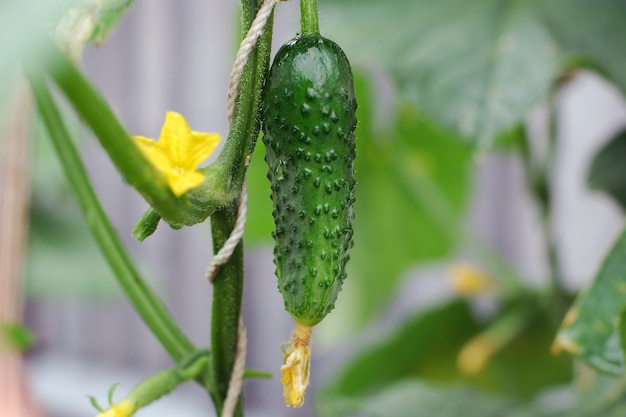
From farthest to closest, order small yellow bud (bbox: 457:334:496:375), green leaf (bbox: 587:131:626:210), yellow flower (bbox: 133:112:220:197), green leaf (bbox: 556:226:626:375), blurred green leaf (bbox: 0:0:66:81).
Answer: small yellow bud (bbox: 457:334:496:375) → green leaf (bbox: 587:131:626:210) → green leaf (bbox: 556:226:626:375) → yellow flower (bbox: 133:112:220:197) → blurred green leaf (bbox: 0:0:66:81)

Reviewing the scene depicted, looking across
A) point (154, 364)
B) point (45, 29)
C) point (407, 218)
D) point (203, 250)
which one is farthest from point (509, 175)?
point (45, 29)

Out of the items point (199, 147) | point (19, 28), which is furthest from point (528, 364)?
point (19, 28)

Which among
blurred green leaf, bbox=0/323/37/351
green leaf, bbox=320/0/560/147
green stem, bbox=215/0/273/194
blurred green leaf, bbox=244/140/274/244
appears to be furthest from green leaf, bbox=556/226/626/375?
blurred green leaf, bbox=244/140/274/244

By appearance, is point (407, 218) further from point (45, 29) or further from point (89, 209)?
point (45, 29)

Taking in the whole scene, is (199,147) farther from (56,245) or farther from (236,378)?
(56,245)

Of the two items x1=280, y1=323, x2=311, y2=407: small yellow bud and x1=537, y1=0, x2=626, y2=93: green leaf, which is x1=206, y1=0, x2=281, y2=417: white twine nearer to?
x1=280, y1=323, x2=311, y2=407: small yellow bud

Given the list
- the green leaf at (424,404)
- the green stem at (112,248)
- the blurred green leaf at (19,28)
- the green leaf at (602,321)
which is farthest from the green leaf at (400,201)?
the blurred green leaf at (19,28)

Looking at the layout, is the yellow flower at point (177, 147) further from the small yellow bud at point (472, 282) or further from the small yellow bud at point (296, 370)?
the small yellow bud at point (472, 282)
